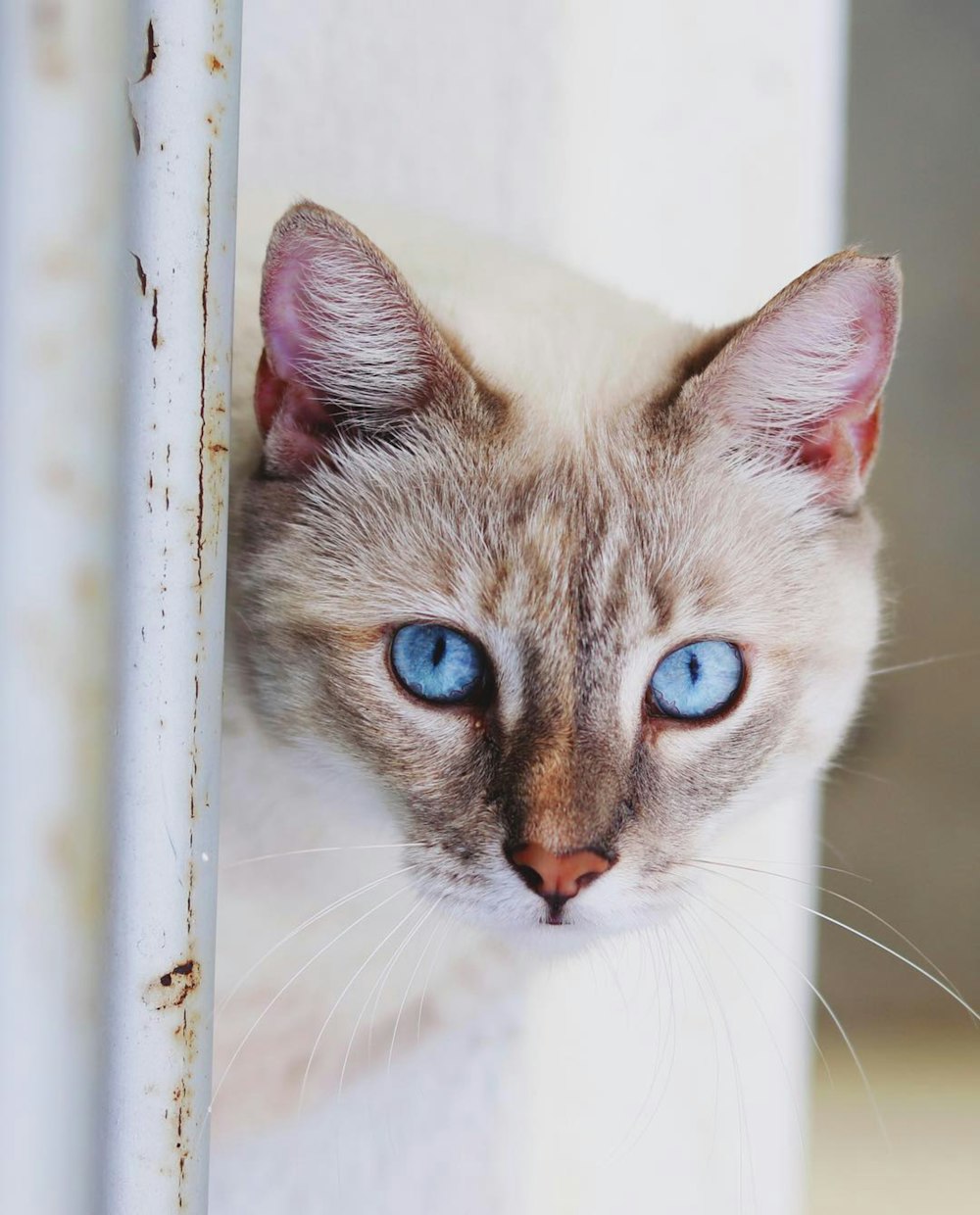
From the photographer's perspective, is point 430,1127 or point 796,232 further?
point 796,232

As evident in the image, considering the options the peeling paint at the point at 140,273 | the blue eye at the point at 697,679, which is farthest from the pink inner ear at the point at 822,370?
the peeling paint at the point at 140,273

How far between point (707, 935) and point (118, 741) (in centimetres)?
62

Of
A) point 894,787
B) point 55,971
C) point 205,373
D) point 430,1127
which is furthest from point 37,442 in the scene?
point 894,787

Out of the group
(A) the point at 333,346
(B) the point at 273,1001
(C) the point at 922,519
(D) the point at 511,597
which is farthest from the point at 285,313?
(C) the point at 922,519

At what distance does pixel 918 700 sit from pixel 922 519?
201 millimetres

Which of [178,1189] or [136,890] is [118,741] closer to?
[136,890]

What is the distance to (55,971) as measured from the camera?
43 centimetres

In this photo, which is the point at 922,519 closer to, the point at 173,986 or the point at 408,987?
the point at 408,987

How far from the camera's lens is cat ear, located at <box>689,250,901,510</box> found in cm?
64

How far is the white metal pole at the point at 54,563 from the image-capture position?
16.3 inches

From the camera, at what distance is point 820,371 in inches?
27.0

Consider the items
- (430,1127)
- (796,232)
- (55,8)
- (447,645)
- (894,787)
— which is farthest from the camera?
(894,787)

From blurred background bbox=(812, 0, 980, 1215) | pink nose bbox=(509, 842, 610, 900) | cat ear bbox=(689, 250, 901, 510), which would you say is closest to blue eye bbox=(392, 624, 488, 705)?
pink nose bbox=(509, 842, 610, 900)

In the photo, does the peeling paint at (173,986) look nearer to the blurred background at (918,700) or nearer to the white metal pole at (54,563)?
the white metal pole at (54,563)
